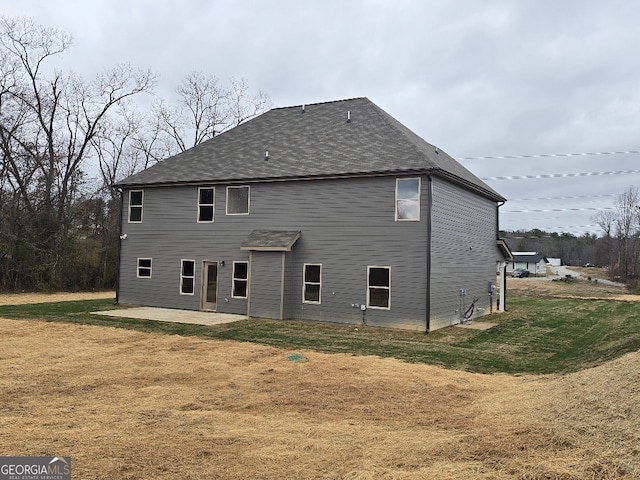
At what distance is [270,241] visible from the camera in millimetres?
15844

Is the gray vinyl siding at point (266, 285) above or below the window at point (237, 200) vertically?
below

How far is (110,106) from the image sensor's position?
112 ft

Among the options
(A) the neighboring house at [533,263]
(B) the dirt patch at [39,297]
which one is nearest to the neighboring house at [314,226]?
(B) the dirt patch at [39,297]

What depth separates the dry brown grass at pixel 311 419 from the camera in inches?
164

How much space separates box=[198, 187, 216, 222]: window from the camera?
17.7 meters

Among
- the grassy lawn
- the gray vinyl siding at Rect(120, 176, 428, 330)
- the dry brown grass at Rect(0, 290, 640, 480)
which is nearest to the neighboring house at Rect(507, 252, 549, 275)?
the grassy lawn

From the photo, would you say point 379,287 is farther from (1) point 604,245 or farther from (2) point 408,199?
(1) point 604,245

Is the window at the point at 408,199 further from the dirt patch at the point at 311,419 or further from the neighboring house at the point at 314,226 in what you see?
the dirt patch at the point at 311,419

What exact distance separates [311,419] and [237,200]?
40.5 ft

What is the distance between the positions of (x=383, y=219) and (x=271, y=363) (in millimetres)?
6877

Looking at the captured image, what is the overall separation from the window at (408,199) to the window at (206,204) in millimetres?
7079

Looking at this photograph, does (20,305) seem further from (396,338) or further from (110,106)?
(110,106)

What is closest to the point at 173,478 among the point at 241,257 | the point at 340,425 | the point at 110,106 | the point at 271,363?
the point at 340,425

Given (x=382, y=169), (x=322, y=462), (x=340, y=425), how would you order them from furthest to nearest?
(x=382, y=169)
(x=340, y=425)
(x=322, y=462)
